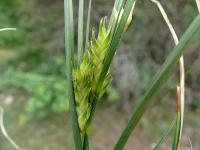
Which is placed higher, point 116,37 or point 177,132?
point 116,37

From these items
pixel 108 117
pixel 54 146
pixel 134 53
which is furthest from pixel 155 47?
pixel 54 146

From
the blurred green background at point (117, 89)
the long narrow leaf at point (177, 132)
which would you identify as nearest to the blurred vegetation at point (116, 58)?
the blurred green background at point (117, 89)

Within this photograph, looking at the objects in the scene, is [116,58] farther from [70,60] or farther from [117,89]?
[70,60]

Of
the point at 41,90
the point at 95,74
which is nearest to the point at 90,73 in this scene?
the point at 95,74

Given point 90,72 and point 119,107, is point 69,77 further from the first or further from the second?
point 119,107

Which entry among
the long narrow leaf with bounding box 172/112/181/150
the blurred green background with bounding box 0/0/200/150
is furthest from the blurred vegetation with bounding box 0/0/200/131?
the long narrow leaf with bounding box 172/112/181/150

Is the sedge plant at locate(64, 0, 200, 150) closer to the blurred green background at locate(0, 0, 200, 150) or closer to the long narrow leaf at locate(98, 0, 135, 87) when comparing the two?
the long narrow leaf at locate(98, 0, 135, 87)

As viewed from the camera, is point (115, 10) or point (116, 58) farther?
point (116, 58)

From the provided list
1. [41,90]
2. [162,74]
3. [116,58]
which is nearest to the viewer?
[162,74]
